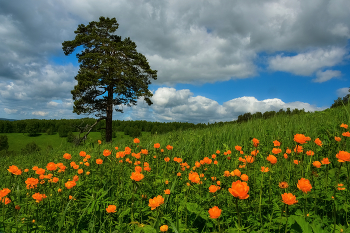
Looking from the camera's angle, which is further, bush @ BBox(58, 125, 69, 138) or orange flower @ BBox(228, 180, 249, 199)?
bush @ BBox(58, 125, 69, 138)

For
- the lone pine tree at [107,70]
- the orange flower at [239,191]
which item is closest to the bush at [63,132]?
the lone pine tree at [107,70]

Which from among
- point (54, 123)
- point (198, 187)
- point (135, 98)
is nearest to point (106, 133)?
point (135, 98)

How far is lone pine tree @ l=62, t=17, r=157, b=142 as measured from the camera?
52.9ft

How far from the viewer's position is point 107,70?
16.9 meters

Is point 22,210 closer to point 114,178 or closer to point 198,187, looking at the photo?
point 114,178

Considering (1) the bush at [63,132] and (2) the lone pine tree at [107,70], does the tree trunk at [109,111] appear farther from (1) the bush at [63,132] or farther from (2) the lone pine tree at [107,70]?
(1) the bush at [63,132]

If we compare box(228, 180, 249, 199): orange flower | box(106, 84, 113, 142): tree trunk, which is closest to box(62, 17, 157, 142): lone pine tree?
box(106, 84, 113, 142): tree trunk

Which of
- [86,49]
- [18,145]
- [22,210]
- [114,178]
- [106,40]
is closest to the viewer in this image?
[22,210]

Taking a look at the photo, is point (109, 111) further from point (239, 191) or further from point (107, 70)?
point (239, 191)

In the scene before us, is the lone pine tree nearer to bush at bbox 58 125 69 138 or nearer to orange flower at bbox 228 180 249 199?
orange flower at bbox 228 180 249 199

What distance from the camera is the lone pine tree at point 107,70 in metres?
16.1

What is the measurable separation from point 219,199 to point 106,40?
1841 centimetres

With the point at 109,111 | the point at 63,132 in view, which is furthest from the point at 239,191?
the point at 63,132

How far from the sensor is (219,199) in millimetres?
1869
